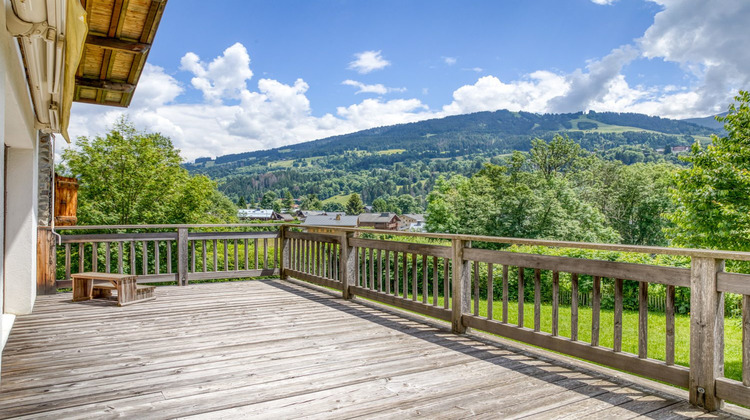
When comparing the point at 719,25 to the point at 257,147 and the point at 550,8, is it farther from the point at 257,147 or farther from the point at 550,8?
the point at 257,147

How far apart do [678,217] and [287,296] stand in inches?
532

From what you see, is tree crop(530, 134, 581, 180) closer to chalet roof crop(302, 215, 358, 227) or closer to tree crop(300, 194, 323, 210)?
chalet roof crop(302, 215, 358, 227)

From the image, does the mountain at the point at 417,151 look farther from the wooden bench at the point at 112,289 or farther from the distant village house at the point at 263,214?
the wooden bench at the point at 112,289

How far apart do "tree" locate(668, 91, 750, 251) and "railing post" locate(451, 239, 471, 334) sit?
1121 centimetres

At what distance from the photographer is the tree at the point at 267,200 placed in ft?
271

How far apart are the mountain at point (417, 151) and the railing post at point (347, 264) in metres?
57.1

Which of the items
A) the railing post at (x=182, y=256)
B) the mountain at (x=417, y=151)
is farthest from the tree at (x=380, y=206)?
the railing post at (x=182, y=256)

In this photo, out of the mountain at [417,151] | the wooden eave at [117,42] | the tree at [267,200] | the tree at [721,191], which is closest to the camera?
the wooden eave at [117,42]

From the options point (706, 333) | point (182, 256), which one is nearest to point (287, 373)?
point (706, 333)

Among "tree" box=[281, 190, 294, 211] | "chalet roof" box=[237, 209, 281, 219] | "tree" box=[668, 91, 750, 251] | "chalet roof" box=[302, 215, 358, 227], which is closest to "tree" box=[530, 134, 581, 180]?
"chalet roof" box=[302, 215, 358, 227]

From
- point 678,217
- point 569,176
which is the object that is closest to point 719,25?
point 569,176

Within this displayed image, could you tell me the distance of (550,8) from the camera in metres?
80.5

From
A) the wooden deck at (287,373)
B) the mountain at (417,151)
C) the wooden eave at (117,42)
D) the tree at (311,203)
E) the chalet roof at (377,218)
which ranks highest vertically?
the mountain at (417,151)

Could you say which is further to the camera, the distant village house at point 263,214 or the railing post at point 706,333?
the distant village house at point 263,214
